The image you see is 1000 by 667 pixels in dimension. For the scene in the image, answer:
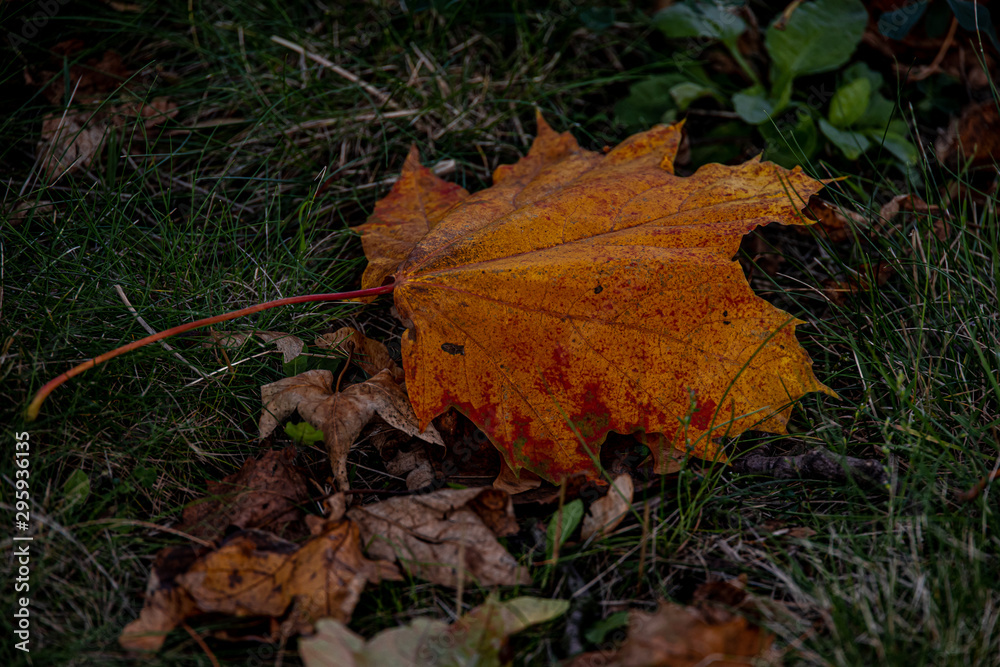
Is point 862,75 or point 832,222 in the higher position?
point 862,75

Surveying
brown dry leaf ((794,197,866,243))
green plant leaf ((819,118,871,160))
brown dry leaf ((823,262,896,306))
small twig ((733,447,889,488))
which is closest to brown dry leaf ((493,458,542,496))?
small twig ((733,447,889,488))

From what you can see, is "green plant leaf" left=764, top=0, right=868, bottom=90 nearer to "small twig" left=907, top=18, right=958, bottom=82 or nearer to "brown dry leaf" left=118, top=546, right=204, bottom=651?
"small twig" left=907, top=18, right=958, bottom=82

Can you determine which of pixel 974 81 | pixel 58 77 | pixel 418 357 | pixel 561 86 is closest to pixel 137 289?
pixel 418 357

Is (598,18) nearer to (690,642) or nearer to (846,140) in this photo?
(846,140)

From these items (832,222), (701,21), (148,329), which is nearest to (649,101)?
(701,21)

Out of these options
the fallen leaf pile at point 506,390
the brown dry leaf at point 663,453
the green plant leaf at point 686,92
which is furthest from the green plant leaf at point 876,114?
the brown dry leaf at point 663,453

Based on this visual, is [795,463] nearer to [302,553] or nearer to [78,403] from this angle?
[302,553]
